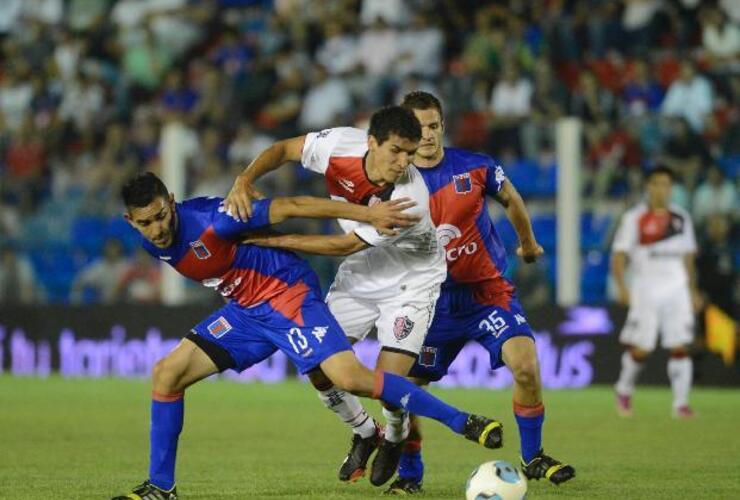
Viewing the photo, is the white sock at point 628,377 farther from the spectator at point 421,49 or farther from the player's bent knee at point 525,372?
the spectator at point 421,49

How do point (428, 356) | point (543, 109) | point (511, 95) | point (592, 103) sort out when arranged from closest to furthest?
point (428, 356) < point (543, 109) < point (592, 103) < point (511, 95)

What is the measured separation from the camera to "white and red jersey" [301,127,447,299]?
8.02 metres

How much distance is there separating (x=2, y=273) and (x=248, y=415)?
21.1 feet

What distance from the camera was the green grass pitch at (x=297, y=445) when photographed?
27.2ft

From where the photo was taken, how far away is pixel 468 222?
28.5 ft

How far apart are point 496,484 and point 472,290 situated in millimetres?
1916

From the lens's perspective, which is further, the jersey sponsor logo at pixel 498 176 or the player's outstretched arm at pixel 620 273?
the player's outstretched arm at pixel 620 273

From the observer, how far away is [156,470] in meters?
7.65

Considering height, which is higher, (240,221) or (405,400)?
(240,221)

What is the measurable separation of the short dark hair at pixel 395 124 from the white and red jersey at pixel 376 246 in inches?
13.0

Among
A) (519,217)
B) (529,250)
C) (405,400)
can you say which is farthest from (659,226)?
(405,400)

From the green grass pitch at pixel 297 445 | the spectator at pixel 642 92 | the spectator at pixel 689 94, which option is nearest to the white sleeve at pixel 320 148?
the green grass pitch at pixel 297 445

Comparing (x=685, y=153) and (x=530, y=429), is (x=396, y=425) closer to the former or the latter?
(x=530, y=429)

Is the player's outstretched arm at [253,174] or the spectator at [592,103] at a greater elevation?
the spectator at [592,103]
